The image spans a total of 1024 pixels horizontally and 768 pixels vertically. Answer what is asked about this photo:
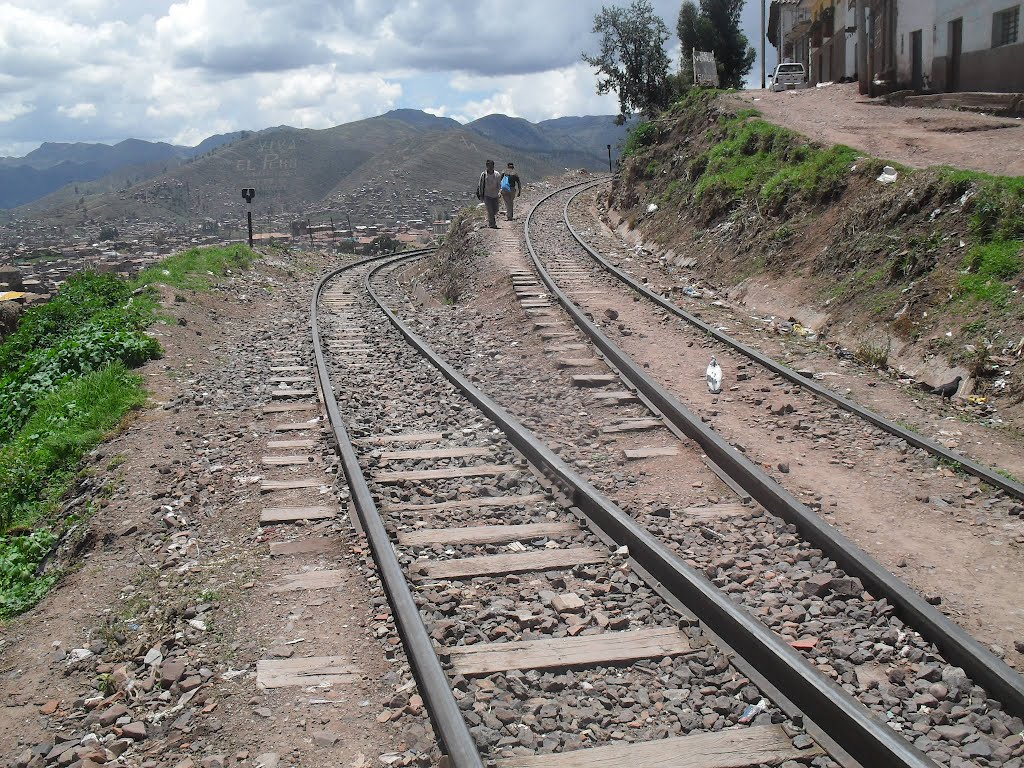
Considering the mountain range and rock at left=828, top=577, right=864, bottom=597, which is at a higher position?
the mountain range

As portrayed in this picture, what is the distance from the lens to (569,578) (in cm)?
528

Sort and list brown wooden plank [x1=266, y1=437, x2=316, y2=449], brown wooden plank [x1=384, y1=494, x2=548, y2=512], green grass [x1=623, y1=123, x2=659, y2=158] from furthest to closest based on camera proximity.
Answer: green grass [x1=623, y1=123, x2=659, y2=158] < brown wooden plank [x1=266, y1=437, x2=316, y2=449] < brown wooden plank [x1=384, y1=494, x2=548, y2=512]

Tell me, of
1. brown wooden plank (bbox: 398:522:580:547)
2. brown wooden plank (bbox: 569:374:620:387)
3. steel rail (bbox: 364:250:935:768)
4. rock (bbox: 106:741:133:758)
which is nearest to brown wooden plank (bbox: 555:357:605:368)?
brown wooden plank (bbox: 569:374:620:387)

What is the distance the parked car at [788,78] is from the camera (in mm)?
37938

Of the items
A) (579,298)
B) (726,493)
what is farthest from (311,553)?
(579,298)

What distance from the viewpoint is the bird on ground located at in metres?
9.33

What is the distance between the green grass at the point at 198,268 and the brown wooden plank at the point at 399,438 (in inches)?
452

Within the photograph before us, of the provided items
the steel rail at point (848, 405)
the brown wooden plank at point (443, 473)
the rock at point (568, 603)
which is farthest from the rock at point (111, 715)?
the steel rail at point (848, 405)

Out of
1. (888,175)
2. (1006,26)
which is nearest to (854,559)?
(888,175)

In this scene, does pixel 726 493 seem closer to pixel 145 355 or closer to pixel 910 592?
pixel 910 592

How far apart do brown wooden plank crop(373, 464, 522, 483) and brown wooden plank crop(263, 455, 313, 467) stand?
0.83 m

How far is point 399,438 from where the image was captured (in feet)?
26.1

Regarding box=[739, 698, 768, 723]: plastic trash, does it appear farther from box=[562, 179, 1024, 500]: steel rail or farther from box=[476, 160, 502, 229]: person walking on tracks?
box=[476, 160, 502, 229]: person walking on tracks

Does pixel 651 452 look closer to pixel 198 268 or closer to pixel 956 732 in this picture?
pixel 956 732
